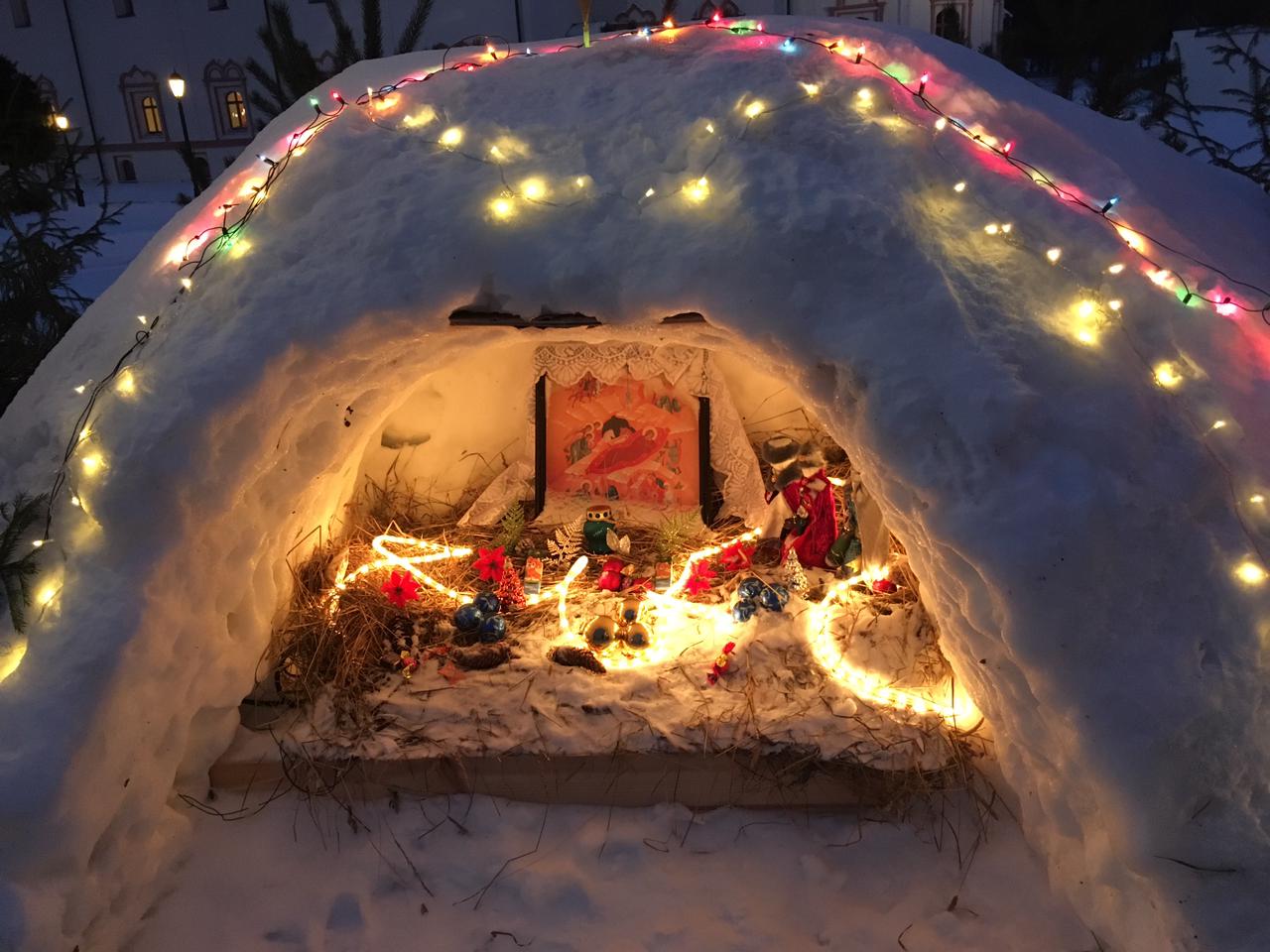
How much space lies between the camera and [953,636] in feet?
8.95

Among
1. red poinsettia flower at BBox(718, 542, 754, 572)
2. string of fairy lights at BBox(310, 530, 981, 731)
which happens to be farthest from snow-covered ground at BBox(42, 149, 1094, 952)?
red poinsettia flower at BBox(718, 542, 754, 572)

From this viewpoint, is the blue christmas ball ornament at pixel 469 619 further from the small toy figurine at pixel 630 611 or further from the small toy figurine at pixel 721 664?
the small toy figurine at pixel 721 664

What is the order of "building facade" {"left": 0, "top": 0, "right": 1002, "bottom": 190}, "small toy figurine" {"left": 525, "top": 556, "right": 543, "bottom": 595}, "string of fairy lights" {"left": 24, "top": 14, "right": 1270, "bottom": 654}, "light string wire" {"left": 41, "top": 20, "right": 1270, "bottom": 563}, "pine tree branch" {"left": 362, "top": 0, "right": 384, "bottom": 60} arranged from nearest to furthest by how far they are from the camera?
"string of fairy lights" {"left": 24, "top": 14, "right": 1270, "bottom": 654}
"light string wire" {"left": 41, "top": 20, "right": 1270, "bottom": 563}
"small toy figurine" {"left": 525, "top": 556, "right": 543, "bottom": 595}
"pine tree branch" {"left": 362, "top": 0, "right": 384, "bottom": 60}
"building facade" {"left": 0, "top": 0, "right": 1002, "bottom": 190}

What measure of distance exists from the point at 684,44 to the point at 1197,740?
9.17 ft

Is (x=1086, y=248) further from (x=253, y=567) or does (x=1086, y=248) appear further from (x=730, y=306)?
(x=253, y=567)

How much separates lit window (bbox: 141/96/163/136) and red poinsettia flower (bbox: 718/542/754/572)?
17942mm

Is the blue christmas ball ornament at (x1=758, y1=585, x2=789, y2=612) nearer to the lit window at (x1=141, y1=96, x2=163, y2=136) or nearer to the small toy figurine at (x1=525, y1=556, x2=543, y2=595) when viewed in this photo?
the small toy figurine at (x1=525, y1=556, x2=543, y2=595)

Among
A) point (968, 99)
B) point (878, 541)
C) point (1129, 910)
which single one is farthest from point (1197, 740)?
point (968, 99)

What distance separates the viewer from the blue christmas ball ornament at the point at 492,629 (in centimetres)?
353

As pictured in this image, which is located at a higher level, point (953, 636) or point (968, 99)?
point (968, 99)

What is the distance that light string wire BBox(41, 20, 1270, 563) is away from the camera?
8.48 ft

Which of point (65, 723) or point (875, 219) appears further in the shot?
point (875, 219)

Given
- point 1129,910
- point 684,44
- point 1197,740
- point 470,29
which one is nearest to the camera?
point 1197,740

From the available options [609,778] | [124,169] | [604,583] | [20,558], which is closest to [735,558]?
[604,583]
